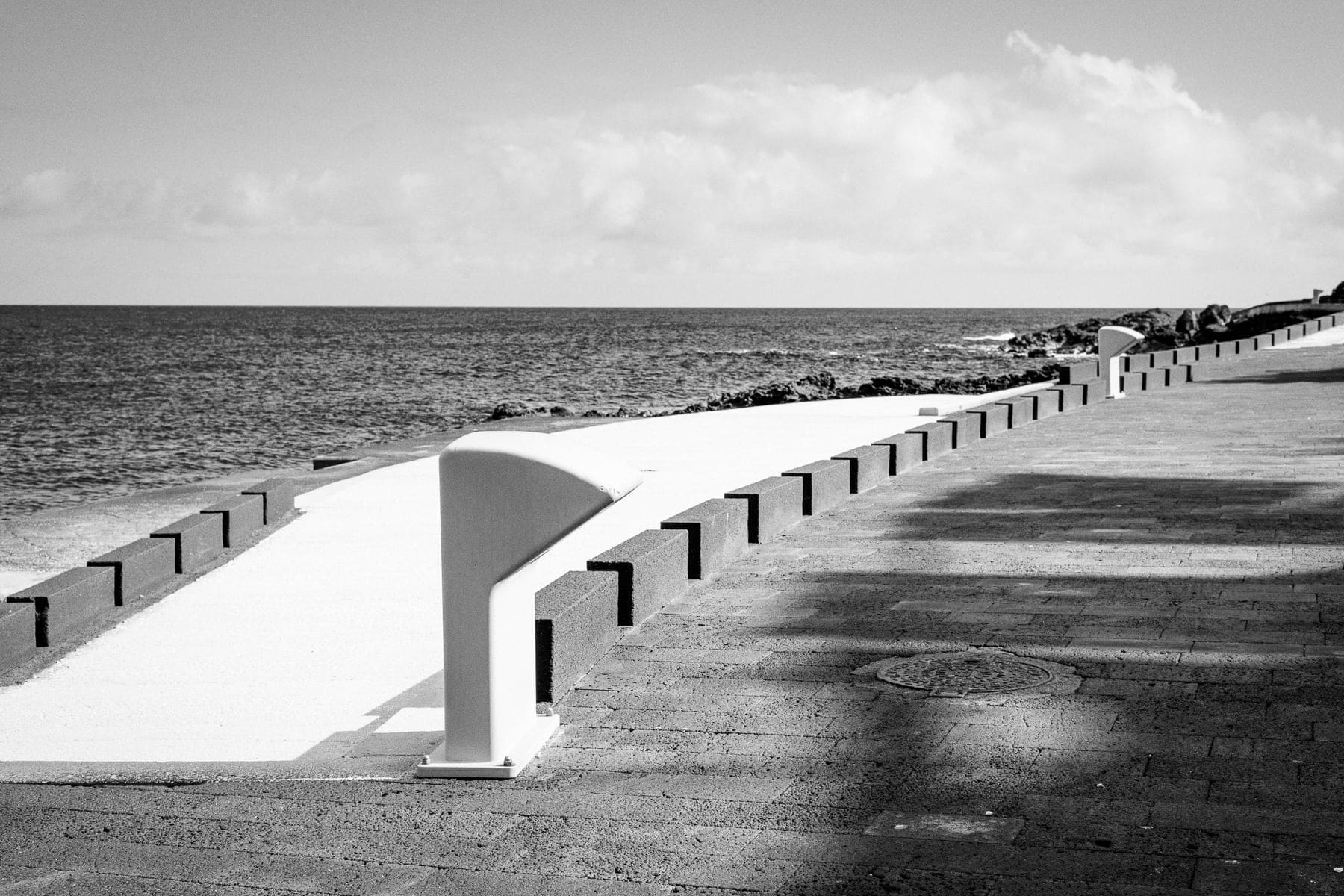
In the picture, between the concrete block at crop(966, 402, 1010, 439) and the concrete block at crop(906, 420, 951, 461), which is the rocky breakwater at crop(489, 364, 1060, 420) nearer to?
the concrete block at crop(966, 402, 1010, 439)

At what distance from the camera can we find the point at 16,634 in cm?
820

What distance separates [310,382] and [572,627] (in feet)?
196

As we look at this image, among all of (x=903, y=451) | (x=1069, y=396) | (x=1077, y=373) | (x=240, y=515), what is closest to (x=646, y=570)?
(x=903, y=451)

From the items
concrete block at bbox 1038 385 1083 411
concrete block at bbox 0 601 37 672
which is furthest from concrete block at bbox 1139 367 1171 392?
concrete block at bbox 0 601 37 672

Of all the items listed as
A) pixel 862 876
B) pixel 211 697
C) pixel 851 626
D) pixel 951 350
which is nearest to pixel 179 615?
pixel 211 697

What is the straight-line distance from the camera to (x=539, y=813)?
164 inches

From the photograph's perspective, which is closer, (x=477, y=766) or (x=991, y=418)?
(x=477, y=766)

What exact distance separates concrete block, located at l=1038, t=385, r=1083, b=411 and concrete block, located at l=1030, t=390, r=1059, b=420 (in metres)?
0.09

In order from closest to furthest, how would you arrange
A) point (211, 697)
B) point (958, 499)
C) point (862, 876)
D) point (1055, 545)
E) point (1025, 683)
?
1. point (862, 876)
2. point (1025, 683)
3. point (211, 697)
4. point (1055, 545)
5. point (958, 499)

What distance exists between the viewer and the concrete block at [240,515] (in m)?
11.9

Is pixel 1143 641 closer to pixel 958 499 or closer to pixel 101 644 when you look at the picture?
pixel 958 499

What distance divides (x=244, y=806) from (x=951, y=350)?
9124 cm

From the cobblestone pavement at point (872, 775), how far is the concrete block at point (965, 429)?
5995 millimetres

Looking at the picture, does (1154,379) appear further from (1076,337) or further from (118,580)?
(1076,337)
